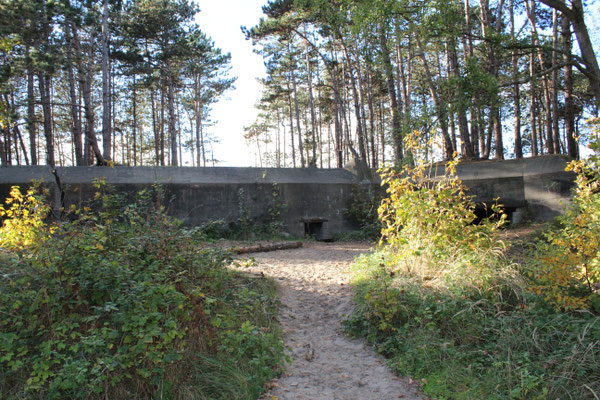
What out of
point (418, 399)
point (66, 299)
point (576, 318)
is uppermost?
point (66, 299)

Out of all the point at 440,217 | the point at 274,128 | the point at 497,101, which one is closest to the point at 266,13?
the point at 497,101

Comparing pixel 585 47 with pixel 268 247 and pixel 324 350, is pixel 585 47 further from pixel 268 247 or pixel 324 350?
pixel 268 247

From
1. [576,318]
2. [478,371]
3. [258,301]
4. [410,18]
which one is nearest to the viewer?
[478,371]

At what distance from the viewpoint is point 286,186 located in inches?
470

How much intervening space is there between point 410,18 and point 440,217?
5.41 m

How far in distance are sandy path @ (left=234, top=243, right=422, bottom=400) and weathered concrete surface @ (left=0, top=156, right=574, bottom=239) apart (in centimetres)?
504

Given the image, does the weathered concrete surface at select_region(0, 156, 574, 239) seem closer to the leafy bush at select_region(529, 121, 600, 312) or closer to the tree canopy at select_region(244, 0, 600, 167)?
the tree canopy at select_region(244, 0, 600, 167)

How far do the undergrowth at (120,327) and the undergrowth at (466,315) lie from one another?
4.14 ft

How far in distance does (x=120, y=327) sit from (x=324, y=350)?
6.38 feet

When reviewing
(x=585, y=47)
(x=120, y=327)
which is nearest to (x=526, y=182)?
(x=585, y=47)

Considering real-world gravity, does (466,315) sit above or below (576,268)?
below

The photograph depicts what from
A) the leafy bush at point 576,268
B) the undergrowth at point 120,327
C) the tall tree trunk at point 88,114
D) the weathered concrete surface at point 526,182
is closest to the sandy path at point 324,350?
the undergrowth at point 120,327

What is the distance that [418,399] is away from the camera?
290 cm

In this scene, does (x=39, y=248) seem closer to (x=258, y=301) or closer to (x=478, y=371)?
(x=258, y=301)
